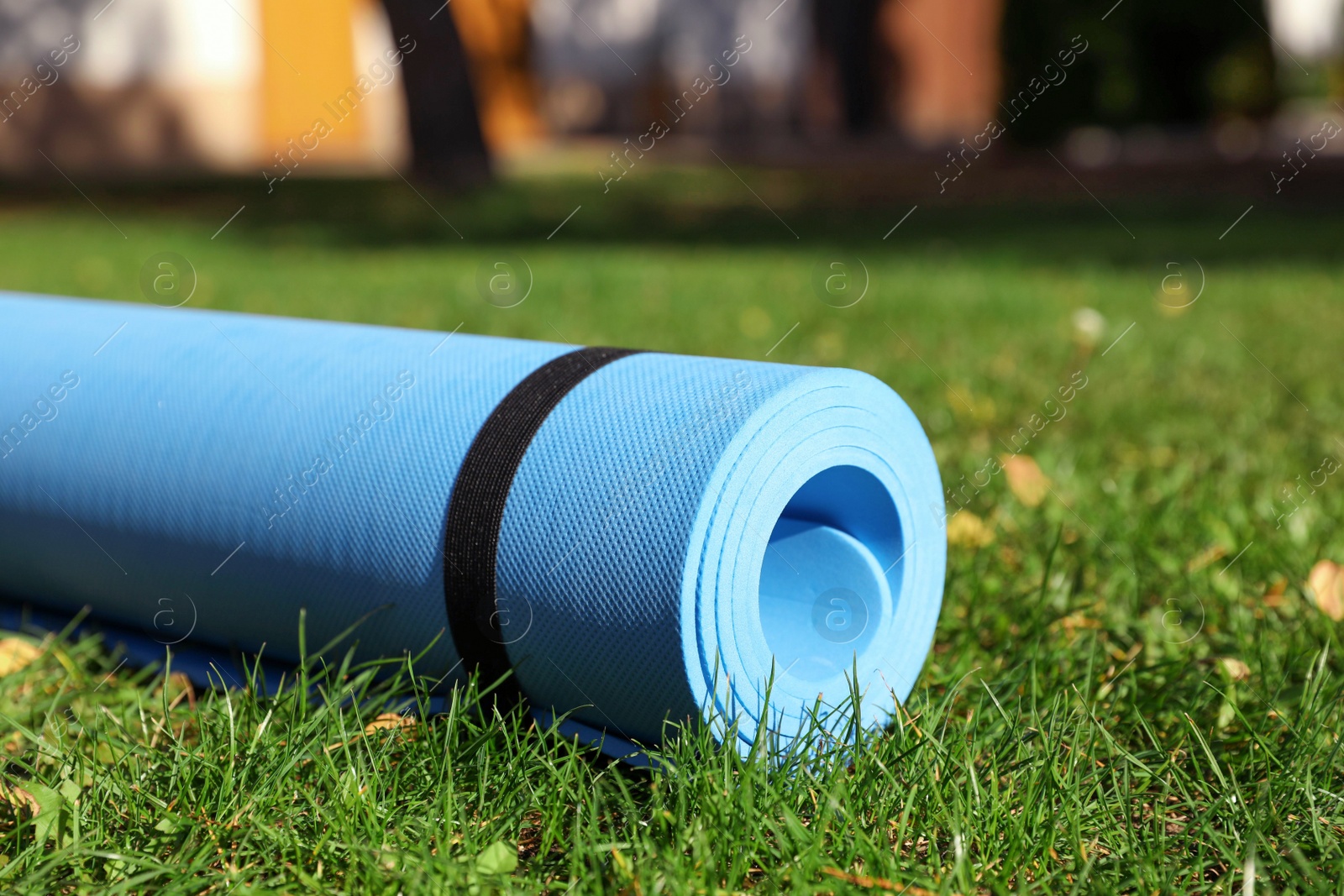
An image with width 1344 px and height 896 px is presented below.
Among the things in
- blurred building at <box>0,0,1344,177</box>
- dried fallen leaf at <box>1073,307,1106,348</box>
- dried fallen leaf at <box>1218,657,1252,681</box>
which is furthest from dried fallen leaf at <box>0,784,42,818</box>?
blurred building at <box>0,0,1344,177</box>

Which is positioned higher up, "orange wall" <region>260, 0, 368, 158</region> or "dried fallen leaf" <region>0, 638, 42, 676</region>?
"orange wall" <region>260, 0, 368, 158</region>

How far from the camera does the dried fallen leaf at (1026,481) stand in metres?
3.38

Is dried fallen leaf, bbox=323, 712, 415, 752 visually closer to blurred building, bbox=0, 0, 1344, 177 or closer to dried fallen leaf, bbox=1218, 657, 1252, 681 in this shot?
dried fallen leaf, bbox=1218, 657, 1252, 681

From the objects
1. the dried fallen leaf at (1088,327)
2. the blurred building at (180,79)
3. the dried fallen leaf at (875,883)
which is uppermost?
the blurred building at (180,79)

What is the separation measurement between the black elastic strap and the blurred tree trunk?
1131 cm

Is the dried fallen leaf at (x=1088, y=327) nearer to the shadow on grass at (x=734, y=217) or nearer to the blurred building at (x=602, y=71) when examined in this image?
the shadow on grass at (x=734, y=217)

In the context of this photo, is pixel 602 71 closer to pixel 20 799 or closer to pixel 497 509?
pixel 497 509

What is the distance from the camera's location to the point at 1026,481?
3443mm

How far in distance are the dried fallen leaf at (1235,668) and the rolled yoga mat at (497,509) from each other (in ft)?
1.86

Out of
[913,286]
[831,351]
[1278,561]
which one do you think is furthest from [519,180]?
[1278,561]

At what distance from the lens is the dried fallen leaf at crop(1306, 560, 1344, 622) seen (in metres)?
2.58

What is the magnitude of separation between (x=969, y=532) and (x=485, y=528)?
1462mm

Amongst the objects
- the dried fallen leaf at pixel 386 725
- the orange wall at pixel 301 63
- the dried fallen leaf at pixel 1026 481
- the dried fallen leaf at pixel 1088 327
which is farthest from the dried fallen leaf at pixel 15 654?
the orange wall at pixel 301 63

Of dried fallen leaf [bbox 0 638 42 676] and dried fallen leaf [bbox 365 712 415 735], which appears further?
dried fallen leaf [bbox 0 638 42 676]
